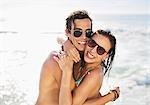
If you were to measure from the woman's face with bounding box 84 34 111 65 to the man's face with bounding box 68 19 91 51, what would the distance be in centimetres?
3

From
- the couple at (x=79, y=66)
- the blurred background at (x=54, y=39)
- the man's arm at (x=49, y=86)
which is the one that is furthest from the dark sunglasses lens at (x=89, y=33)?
the blurred background at (x=54, y=39)

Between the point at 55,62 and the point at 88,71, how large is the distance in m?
0.16

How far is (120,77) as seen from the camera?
7.00ft

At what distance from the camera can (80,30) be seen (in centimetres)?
165

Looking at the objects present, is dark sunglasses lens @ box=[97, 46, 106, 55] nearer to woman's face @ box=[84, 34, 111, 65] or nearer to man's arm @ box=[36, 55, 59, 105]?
woman's face @ box=[84, 34, 111, 65]

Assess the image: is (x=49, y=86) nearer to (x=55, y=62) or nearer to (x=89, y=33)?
(x=55, y=62)

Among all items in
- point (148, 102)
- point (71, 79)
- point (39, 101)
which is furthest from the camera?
point (148, 102)

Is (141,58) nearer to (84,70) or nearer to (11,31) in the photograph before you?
(84,70)

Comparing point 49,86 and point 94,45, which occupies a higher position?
point 94,45

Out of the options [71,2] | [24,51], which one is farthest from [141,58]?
[24,51]

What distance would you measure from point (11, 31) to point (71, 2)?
1.25 feet

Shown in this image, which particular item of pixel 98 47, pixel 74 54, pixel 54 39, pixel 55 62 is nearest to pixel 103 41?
pixel 98 47

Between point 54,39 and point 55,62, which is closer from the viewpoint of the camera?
point 55,62

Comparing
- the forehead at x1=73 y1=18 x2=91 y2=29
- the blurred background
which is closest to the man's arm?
the forehead at x1=73 y1=18 x2=91 y2=29
